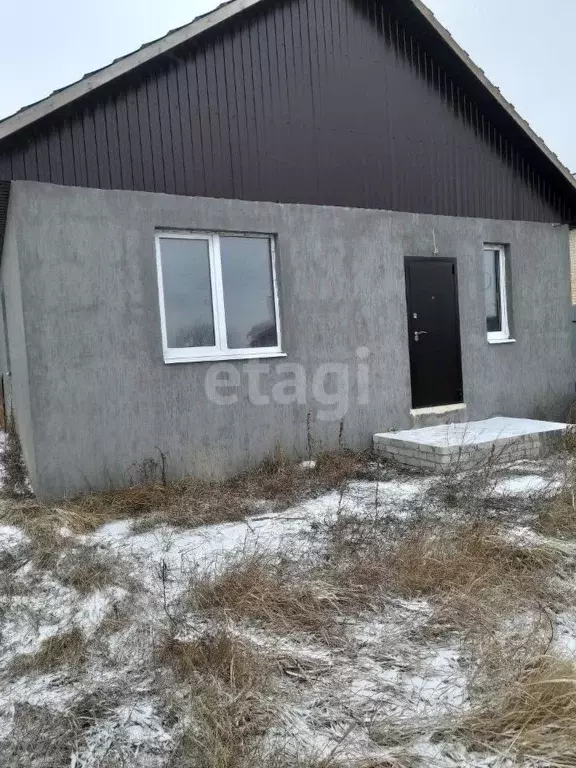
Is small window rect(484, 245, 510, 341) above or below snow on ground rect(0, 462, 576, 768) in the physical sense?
above

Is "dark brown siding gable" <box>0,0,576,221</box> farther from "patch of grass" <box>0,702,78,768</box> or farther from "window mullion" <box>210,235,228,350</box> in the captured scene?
"patch of grass" <box>0,702,78,768</box>

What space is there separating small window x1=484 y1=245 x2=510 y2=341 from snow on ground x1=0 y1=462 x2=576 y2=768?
488cm

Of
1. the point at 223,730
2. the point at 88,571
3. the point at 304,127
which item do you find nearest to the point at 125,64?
the point at 304,127

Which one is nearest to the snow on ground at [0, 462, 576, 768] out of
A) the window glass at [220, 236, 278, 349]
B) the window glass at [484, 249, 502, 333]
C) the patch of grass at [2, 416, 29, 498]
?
the patch of grass at [2, 416, 29, 498]

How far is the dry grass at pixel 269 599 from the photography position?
2805mm

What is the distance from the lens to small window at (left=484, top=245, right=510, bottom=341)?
27.0ft

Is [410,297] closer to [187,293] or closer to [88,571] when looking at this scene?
[187,293]

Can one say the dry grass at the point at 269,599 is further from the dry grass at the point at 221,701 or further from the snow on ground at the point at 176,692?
the dry grass at the point at 221,701

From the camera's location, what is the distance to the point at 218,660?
2445 millimetres

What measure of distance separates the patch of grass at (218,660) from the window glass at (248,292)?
3966 millimetres

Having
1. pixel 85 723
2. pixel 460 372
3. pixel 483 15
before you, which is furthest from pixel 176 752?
pixel 483 15

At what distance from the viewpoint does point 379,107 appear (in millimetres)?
7031

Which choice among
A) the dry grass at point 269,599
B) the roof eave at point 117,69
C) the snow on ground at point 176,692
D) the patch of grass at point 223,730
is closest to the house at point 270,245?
the roof eave at point 117,69

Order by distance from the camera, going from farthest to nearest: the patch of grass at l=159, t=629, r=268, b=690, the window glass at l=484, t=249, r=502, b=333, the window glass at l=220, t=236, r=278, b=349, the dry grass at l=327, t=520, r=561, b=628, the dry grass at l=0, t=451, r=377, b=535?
1. the window glass at l=484, t=249, r=502, b=333
2. the window glass at l=220, t=236, r=278, b=349
3. the dry grass at l=0, t=451, r=377, b=535
4. the dry grass at l=327, t=520, r=561, b=628
5. the patch of grass at l=159, t=629, r=268, b=690
